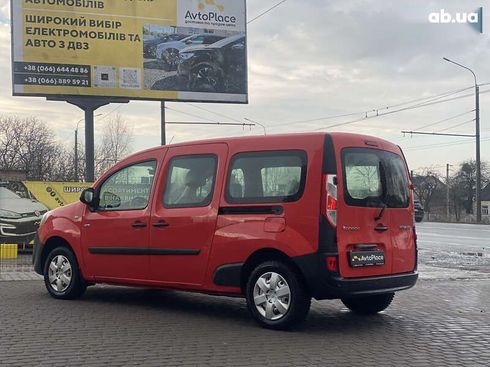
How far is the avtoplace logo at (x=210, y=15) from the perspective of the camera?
19.1 m

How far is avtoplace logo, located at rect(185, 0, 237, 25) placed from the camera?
19094mm

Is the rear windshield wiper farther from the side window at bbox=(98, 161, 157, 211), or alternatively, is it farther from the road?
the road

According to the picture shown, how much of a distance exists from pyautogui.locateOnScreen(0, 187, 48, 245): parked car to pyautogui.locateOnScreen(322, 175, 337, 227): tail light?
10.2 meters

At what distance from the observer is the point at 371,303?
301 inches

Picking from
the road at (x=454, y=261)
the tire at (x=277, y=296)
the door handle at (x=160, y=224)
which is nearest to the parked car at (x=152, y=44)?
the road at (x=454, y=261)

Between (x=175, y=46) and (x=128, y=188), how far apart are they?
469 inches

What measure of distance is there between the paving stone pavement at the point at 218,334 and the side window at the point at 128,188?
51.3 inches

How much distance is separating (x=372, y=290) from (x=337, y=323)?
2.58 feet

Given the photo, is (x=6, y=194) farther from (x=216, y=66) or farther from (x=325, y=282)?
(x=325, y=282)

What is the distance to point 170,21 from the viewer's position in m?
18.9

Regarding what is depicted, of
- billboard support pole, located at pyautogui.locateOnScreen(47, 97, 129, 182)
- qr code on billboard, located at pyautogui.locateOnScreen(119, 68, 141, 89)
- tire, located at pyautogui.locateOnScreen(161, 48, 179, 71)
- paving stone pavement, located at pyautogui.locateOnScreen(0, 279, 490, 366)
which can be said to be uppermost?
tire, located at pyautogui.locateOnScreen(161, 48, 179, 71)

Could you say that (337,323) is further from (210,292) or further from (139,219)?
(139,219)

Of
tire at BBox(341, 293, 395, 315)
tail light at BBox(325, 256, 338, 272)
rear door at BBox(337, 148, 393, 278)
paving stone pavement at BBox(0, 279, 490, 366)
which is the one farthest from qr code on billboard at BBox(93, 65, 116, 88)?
tail light at BBox(325, 256, 338, 272)

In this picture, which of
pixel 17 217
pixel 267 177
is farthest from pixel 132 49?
pixel 267 177
